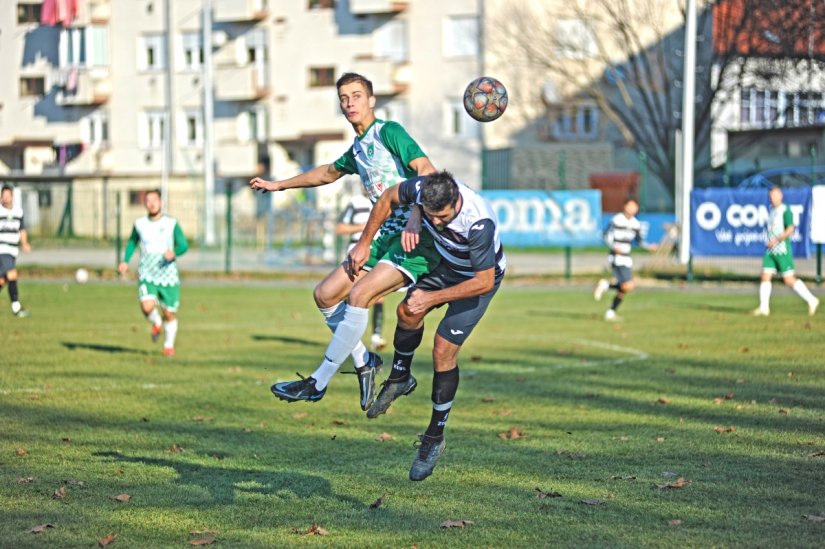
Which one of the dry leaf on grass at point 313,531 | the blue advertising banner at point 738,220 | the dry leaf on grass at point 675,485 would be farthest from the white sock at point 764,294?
the dry leaf on grass at point 313,531

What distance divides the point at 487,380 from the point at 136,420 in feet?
14.4

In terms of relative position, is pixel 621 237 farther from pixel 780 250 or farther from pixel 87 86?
pixel 87 86

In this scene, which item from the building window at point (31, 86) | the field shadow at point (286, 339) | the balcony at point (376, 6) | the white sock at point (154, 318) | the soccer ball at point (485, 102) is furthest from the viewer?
the building window at point (31, 86)

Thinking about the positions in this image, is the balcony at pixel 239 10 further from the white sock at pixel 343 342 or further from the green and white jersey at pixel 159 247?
the white sock at pixel 343 342

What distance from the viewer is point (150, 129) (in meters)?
62.9

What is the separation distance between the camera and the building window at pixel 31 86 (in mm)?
66250

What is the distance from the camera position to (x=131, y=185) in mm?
62594

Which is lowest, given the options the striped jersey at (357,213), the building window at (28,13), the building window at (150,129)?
the striped jersey at (357,213)

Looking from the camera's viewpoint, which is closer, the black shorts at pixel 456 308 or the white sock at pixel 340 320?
the black shorts at pixel 456 308

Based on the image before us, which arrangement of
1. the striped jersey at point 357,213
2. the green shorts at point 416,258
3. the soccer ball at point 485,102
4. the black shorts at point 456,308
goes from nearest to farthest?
the black shorts at point 456,308 → the green shorts at point 416,258 → the soccer ball at point 485,102 → the striped jersey at point 357,213

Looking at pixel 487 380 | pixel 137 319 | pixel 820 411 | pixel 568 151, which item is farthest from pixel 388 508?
pixel 568 151

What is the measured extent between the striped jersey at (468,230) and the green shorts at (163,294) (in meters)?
8.85

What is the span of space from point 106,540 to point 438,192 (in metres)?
2.95

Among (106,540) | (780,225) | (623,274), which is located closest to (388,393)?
(106,540)
